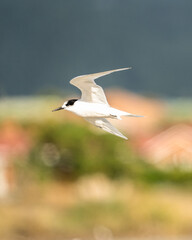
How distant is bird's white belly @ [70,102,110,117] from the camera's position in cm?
177

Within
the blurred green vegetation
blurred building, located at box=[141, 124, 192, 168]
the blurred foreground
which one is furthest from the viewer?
blurred building, located at box=[141, 124, 192, 168]

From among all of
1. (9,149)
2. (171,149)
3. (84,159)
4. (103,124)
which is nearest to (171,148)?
(171,149)

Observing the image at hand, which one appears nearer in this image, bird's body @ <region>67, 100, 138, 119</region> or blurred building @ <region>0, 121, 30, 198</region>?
bird's body @ <region>67, 100, 138, 119</region>

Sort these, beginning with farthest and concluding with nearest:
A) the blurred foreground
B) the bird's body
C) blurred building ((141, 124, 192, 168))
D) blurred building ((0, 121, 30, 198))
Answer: blurred building ((141, 124, 192, 168)) < blurred building ((0, 121, 30, 198)) < the blurred foreground < the bird's body

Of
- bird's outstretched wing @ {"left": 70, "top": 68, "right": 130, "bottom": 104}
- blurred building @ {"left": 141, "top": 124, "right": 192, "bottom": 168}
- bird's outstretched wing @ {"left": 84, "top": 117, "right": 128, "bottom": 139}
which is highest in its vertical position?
blurred building @ {"left": 141, "top": 124, "right": 192, "bottom": 168}

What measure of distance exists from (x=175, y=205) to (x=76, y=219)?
3.58ft

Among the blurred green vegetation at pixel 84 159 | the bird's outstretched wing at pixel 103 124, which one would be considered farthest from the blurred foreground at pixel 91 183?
the bird's outstretched wing at pixel 103 124

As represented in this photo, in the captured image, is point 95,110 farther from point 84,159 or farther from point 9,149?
point 9,149

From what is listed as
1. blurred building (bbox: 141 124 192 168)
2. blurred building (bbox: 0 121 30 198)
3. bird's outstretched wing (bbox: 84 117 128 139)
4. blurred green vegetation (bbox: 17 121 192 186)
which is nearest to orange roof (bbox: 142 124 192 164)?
blurred building (bbox: 141 124 192 168)

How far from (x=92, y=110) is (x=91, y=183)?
722 cm

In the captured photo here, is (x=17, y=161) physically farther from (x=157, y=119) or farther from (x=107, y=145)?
(x=157, y=119)

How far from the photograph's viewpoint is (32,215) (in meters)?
7.60

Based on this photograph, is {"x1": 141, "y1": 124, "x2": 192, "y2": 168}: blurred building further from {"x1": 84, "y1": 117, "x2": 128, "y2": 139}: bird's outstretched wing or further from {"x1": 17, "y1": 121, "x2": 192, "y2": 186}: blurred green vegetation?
{"x1": 84, "y1": 117, "x2": 128, "y2": 139}: bird's outstretched wing

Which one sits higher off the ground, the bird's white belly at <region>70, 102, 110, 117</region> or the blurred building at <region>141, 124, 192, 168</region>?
the blurred building at <region>141, 124, 192, 168</region>
